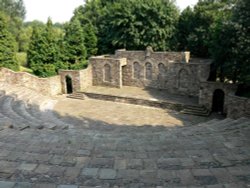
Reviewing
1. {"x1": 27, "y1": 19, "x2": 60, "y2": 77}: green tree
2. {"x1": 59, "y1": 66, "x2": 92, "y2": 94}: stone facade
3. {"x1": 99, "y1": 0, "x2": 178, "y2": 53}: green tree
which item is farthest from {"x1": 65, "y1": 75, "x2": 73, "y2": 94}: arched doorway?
{"x1": 99, "y1": 0, "x2": 178, "y2": 53}: green tree

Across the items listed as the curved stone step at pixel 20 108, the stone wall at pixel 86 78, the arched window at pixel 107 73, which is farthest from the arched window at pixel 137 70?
the curved stone step at pixel 20 108

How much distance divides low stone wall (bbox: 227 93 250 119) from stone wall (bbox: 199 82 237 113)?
3.35 ft

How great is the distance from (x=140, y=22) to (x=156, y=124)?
37.0 ft

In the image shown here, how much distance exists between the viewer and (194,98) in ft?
59.5

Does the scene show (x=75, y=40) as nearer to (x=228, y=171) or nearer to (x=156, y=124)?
(x=156, y=124)

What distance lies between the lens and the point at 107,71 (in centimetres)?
2161

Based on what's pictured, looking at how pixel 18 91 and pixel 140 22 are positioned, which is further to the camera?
pixel 140 22

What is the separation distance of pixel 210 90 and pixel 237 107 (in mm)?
2611

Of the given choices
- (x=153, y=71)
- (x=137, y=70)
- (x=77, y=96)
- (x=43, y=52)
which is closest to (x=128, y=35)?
(x=137, y=70)

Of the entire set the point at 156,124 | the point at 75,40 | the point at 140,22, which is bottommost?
the point at 156,124

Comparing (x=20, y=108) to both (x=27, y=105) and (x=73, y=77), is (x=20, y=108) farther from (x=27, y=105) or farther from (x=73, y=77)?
(x=73, y=77)

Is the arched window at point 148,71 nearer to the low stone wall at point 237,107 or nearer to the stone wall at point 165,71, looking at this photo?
the stone wall at point 165,71

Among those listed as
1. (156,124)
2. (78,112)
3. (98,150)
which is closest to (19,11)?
(78,112)

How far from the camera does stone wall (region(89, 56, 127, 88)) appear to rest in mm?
20969
